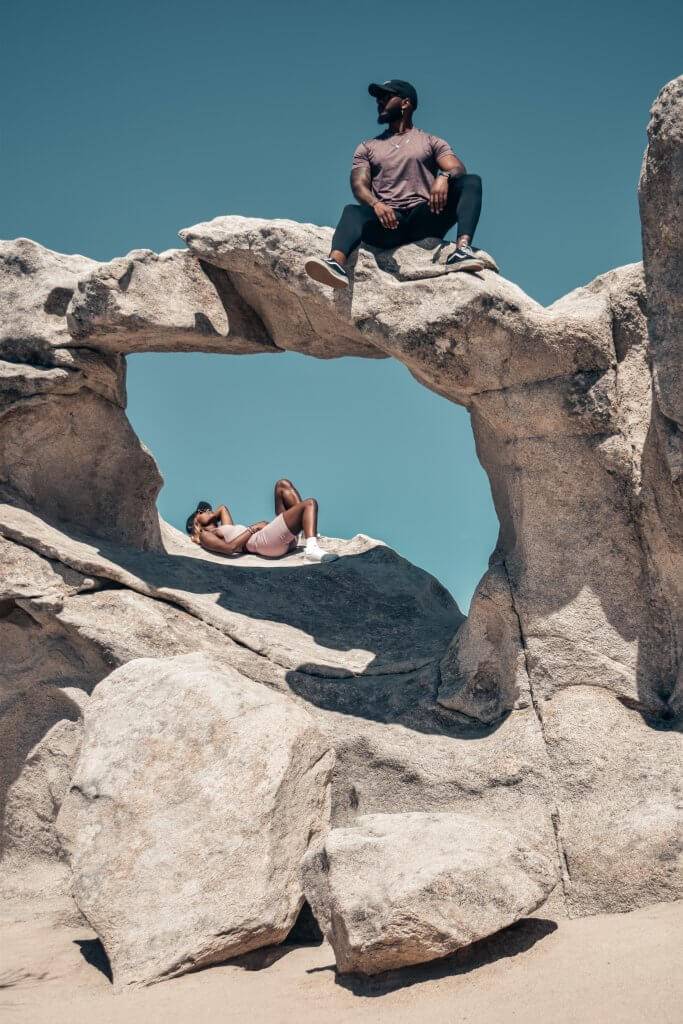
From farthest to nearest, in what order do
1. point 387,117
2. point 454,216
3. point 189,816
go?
point 387,117 → point 454,216 → point 189,816

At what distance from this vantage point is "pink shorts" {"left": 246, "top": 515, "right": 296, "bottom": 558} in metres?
9.49

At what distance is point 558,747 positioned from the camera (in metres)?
6.52

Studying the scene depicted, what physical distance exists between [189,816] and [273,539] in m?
3.92

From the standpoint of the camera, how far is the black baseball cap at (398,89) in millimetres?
7512

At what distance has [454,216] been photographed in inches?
289

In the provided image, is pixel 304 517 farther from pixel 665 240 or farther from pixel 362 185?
pixel 665 240

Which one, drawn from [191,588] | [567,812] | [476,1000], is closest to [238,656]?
[191,588]

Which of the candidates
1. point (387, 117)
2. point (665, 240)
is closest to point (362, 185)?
point (387, 117)

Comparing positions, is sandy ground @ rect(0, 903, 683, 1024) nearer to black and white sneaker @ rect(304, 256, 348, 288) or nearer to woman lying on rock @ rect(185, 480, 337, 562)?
black and white sneaker @ rect(304, 256, 348, 288)

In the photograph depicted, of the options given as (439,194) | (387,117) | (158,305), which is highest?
(387,117)

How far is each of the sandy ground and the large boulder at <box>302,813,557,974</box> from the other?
183 millimetres

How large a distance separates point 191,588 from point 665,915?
4089mm

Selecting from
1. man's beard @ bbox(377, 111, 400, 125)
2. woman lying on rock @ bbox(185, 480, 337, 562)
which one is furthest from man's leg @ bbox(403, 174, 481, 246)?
woman lying on rock @ bbox(185, 480, 337, 562)

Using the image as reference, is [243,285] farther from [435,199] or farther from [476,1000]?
[476,1000]
